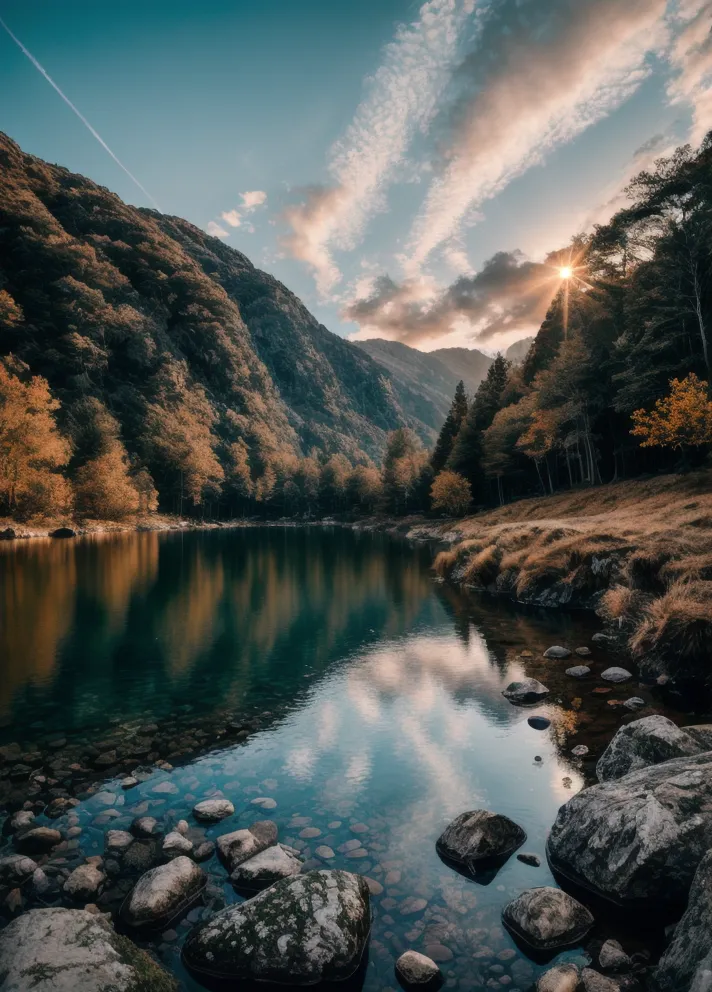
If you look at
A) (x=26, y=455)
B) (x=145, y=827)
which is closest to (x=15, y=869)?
(x=145, y=827)

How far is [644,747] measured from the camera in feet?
30.6

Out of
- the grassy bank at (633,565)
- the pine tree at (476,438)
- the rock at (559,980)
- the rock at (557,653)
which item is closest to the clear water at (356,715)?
the rock at (559,980)

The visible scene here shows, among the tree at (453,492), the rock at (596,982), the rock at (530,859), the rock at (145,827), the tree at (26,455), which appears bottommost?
the rock at (530,859)

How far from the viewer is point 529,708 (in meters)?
14.3

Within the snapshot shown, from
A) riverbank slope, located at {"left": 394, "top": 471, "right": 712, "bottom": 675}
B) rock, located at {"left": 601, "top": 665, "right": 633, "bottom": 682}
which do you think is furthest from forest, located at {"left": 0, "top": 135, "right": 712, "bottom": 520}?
rock, located at {"left": 601, "top": 665, "right": 633, "bottom": 682}

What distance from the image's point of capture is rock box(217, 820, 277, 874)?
7805 millimetres

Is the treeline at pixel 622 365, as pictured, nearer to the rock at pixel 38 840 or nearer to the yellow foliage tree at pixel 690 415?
the yellow foliage tree at pixel 690 415

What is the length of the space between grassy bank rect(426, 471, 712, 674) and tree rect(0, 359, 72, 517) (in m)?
64.6

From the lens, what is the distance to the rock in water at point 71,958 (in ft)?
16.0

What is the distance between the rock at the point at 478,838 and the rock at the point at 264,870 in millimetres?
2507

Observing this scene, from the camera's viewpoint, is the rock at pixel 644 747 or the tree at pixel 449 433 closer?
the rock at pixel 644 747

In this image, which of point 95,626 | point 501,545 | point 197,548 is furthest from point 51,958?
point 197,548

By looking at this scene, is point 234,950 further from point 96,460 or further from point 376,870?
point 96,460

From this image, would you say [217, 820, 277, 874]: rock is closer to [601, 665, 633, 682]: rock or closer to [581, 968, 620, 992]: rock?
[581, 968, 620, 992]: rock
